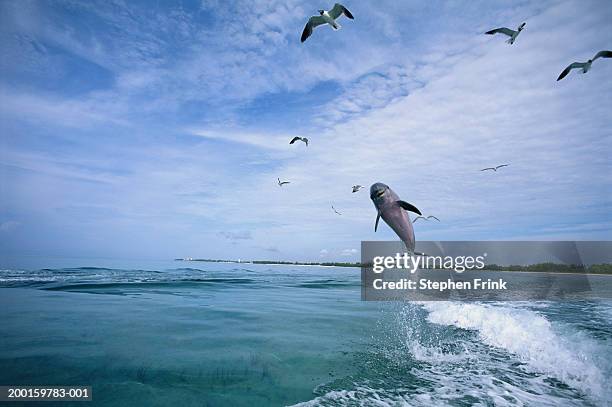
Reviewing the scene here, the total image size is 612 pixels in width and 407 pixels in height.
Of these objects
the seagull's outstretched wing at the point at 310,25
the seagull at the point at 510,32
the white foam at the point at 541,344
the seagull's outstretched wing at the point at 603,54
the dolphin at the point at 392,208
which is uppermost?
the seagull at the point at 510,32

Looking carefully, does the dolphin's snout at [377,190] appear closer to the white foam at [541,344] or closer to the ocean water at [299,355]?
the ocean water at [299,355]

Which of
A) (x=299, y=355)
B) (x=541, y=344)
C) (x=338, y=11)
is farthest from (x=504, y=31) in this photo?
(x=299, y=355)

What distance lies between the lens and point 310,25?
12.7 m

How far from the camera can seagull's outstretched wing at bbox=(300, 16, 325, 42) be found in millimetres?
12455

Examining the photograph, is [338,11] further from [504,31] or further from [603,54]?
[603,54]

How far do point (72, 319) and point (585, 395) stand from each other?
15.8 m

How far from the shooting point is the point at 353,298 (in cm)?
2292

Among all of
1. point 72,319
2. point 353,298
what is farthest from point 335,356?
point 353,298

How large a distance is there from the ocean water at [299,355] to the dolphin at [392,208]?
143 inches

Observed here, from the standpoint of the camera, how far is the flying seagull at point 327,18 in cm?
1202

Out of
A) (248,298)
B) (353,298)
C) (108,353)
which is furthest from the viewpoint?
(353,298)

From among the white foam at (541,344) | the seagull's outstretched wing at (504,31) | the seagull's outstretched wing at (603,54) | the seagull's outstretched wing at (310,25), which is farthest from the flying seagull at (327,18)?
the white foam at (541,344)

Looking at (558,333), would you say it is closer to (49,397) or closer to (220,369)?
(220,369)

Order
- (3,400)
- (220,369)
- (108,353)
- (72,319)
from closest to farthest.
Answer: (3,400) → (220,369) → (108,353) → (72,319)
